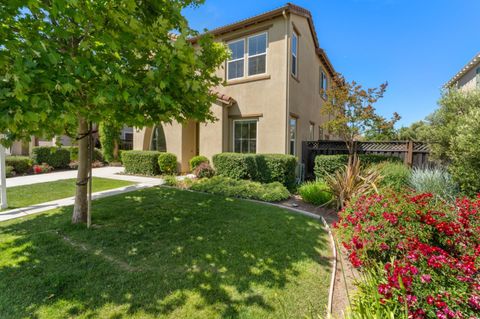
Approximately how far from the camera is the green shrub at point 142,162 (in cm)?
1184

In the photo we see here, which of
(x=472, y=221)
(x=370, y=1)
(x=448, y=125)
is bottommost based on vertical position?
(x=472, y=221)

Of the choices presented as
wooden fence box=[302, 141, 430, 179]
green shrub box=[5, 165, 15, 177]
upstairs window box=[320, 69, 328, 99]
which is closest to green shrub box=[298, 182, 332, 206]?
wooden fence box=[302, 141, 430, 179]

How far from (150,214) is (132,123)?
2989 millimetres

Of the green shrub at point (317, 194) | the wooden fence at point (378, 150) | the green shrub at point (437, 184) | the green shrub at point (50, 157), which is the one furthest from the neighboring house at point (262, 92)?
the green shrub at point (50, 157)

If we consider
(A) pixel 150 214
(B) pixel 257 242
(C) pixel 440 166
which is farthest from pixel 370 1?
(A) pixel 150 214

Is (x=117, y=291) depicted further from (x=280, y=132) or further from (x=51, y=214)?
(x=280, y=132)

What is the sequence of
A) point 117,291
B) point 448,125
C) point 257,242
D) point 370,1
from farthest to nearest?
point 370,1
point 448,125
point 257,242
point 117,291

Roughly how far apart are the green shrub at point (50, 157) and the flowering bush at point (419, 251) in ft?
55.8

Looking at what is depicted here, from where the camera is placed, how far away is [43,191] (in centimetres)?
823

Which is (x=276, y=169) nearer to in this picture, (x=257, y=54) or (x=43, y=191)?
(x=257, y=54)

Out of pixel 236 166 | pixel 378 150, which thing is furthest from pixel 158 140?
pixel 378 150

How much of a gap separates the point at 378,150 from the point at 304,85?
529 cm

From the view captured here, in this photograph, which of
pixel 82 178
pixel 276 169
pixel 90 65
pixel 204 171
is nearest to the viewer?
pixel 90 65

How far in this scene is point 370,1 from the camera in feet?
29.2
